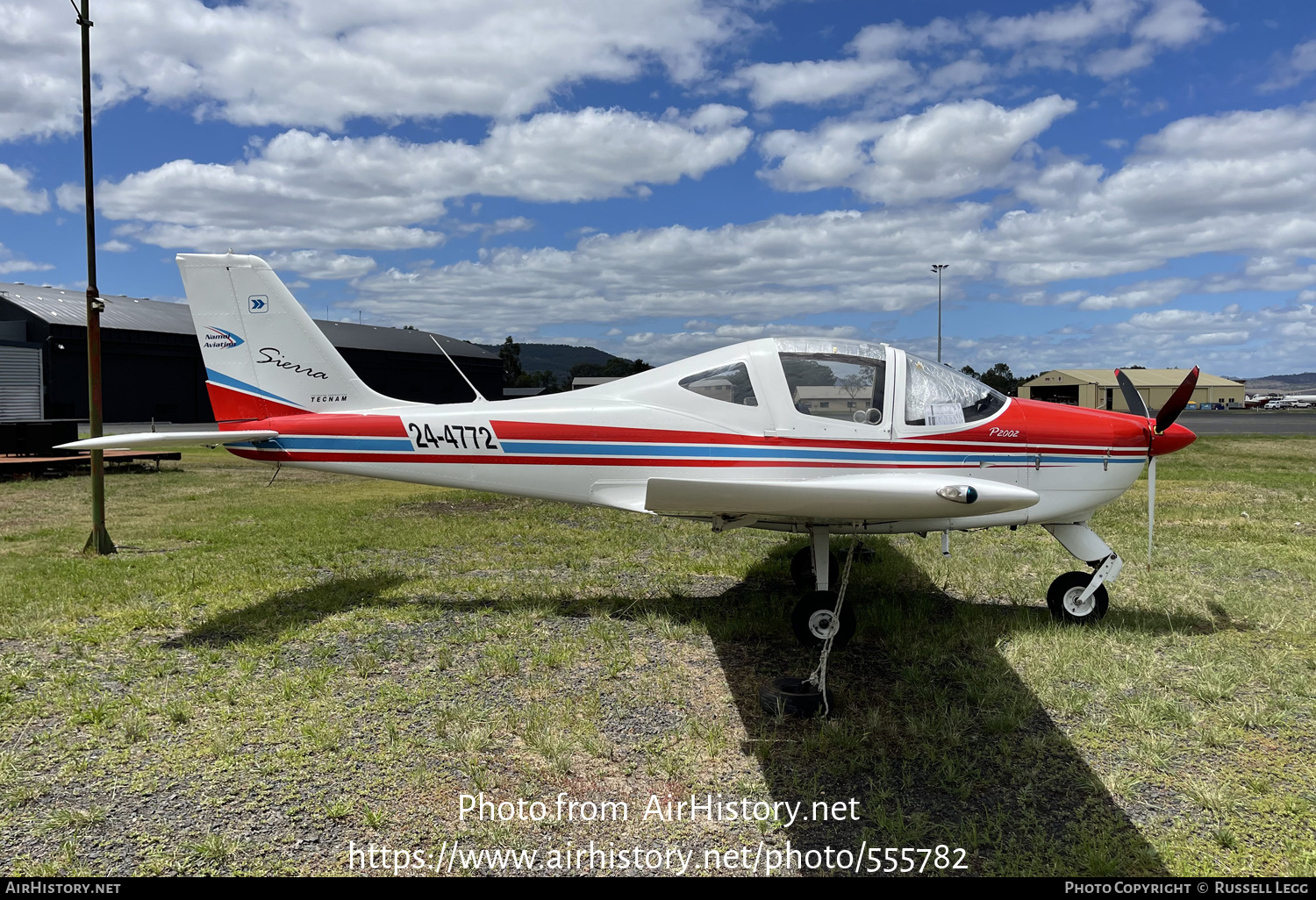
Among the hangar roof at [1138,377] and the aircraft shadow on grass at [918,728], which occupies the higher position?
the hangar roof at [1138,377]

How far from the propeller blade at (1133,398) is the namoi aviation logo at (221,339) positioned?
7.93m

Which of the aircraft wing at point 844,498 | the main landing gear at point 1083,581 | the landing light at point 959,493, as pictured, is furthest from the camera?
the main landing gear at point 1083,581

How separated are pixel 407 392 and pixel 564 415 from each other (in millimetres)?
53301

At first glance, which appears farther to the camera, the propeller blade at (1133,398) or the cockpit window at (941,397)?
the propeller blade at (1133,398)

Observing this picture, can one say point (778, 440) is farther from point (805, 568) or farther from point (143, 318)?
point (143, 318)

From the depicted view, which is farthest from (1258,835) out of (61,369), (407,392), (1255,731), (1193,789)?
(407,392)

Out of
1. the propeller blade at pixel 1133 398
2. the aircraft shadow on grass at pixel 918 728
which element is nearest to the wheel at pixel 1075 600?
the aircraft shadow on grass at pixel 918 728

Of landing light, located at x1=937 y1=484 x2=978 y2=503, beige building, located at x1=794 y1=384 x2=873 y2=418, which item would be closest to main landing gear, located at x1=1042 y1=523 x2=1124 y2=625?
landing light, located at x1=937 y1=484 x2=978 y2=503

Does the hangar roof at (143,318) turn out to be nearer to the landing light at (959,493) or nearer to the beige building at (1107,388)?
the landing light at (959,493)

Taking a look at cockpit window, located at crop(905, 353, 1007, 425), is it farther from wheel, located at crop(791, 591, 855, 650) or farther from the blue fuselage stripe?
wheel, located at crop(791, 591, 855, 650)

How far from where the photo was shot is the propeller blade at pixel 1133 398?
6303mm

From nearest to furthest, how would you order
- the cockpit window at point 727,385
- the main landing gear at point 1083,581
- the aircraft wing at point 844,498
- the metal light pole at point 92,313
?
the aircraft wing at point 844,498 → the cockpit window at point 727,385 → the main landing gear at point 1083,581 → the metal light pole at point 92,313

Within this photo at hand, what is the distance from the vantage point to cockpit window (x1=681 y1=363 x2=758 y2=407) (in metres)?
5.96

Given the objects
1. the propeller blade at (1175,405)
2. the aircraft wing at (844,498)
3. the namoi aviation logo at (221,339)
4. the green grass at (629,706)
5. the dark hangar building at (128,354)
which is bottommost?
the green grass at (629,706)
